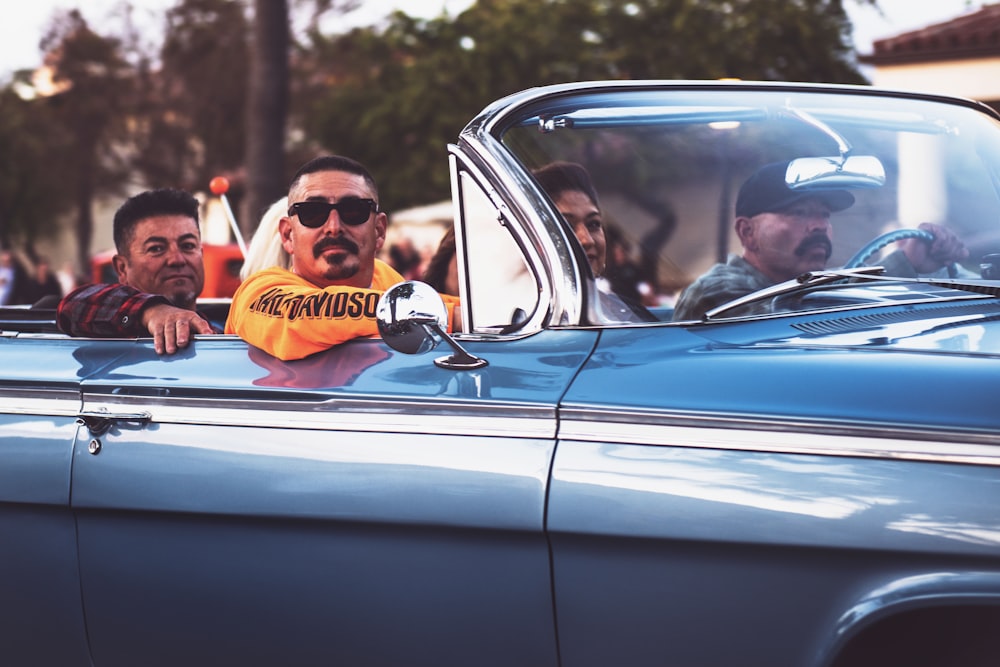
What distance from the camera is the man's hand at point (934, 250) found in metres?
2.65

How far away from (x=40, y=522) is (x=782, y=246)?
1.64m

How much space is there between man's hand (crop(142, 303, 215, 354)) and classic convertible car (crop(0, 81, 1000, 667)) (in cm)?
4

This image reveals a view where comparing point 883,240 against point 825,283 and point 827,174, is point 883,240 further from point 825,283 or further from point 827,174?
point 825,283

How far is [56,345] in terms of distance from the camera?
2957 millimetres

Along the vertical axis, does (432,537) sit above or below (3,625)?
above

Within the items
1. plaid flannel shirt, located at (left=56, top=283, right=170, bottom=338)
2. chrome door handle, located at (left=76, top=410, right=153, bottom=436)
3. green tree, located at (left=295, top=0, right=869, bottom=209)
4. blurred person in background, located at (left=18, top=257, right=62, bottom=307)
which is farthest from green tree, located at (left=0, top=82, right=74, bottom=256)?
chrome door handle, located at (left=76, top=410, right=153, bottom=436)

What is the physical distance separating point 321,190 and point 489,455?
1021mm

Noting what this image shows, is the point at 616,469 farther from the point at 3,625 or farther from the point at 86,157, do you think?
the point at 86,157

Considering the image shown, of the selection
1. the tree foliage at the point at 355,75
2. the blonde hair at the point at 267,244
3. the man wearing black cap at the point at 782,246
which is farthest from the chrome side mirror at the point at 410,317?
the tree foliage at the point at 355,75

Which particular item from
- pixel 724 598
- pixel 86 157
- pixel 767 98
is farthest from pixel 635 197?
pixel 86 157

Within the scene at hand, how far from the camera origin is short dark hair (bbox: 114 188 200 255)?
13.1ft

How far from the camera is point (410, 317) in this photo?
Result: 2.27 meters

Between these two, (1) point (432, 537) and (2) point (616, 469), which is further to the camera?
(1) point (432, 537)

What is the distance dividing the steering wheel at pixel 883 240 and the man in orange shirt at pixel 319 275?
1008mm
